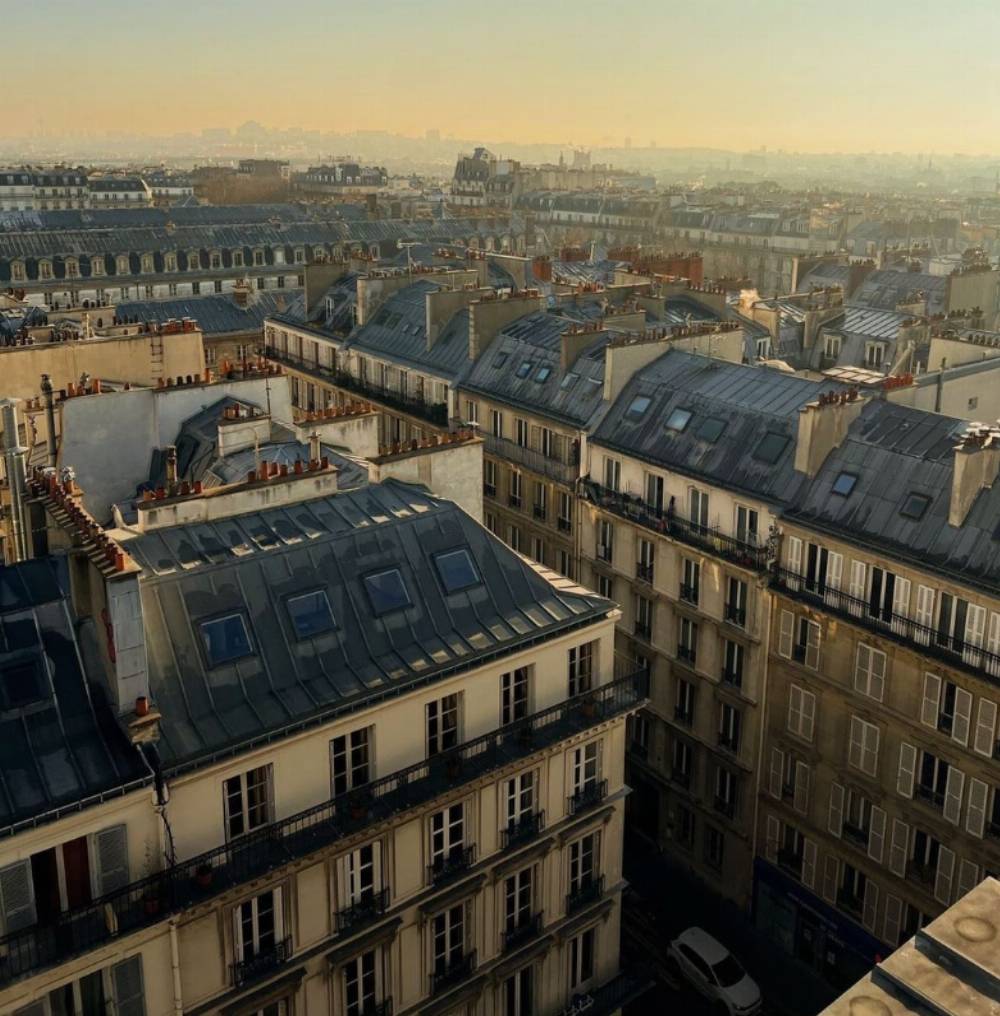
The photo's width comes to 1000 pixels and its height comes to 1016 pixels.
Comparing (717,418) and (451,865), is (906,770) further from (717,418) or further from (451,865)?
(451,865)

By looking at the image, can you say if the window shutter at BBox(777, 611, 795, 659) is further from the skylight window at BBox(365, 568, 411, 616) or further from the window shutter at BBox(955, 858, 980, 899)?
the skylight window at BBox(365, 568, 411, 616)

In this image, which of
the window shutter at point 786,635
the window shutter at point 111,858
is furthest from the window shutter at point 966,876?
the window shutter at point 111,858

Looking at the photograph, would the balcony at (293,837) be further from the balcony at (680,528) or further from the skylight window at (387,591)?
the balcony at (680,528)

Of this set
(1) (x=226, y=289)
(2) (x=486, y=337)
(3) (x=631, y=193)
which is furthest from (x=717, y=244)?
(2) (x=486, y=337)

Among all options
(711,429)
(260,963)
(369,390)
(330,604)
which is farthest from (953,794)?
(369,390)

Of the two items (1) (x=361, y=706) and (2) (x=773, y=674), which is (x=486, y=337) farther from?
(1) (x=361, y=706)
